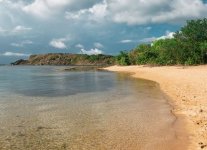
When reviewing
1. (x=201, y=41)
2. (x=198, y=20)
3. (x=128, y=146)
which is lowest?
(x=128, y=146)

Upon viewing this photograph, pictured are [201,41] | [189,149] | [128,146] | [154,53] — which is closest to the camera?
[189,149]

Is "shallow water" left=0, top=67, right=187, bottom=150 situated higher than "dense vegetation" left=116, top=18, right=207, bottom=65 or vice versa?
"dense vegetation" left=116, top=18, right=207, bottom=65

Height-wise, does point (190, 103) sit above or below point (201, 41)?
below

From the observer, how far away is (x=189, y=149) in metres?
13.3

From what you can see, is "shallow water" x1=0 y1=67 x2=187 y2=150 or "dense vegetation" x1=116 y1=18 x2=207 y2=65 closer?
"shallow water" x1=0 y1=67 x2=187 y2=150

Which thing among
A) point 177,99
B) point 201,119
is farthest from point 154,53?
point 201,119

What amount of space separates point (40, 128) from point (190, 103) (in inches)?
441

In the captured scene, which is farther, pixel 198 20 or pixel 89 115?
pixel 198 20

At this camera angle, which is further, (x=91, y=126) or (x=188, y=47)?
(x=188, y=47)

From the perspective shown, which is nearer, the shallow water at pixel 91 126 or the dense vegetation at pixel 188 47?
the shallow water at pixel 91 126

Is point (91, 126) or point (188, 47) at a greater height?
point (188, 47)

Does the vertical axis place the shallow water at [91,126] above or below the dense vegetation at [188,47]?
below

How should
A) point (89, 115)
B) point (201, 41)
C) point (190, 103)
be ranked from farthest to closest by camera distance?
1. point (201, 41)
2. point (190, 103)
3. point (89, 115)

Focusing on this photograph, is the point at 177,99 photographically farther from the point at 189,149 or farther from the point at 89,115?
the point at 189,149
